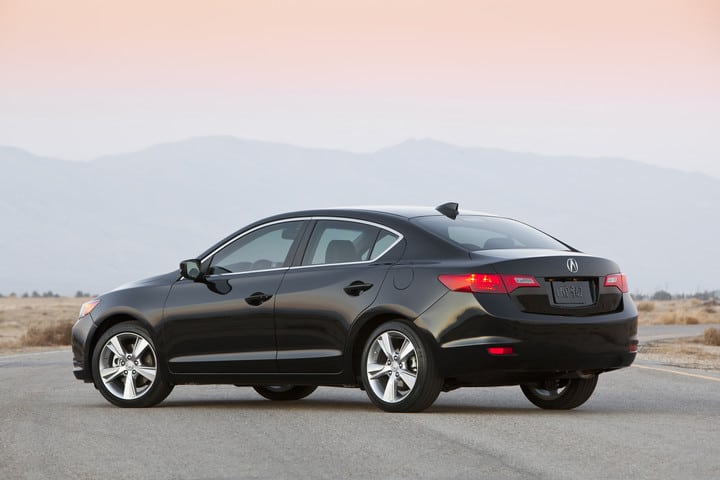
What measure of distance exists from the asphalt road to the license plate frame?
2.98ft

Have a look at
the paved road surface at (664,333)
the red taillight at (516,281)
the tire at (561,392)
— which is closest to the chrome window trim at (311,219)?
the red taillight at (516,281)

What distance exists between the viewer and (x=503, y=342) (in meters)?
10.8

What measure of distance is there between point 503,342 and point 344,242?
183cm

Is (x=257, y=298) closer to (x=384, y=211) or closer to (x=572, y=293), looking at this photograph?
(x=384, y=211)

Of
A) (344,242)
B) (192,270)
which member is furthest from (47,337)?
(344,242)

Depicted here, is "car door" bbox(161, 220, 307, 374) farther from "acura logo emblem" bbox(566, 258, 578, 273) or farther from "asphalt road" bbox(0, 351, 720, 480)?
"acura logo emblem" bbox(566, 258, 578, 273)

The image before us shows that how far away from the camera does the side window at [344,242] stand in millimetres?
11742

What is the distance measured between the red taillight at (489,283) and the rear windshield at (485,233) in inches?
17.4

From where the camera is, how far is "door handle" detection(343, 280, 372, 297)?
450 inches

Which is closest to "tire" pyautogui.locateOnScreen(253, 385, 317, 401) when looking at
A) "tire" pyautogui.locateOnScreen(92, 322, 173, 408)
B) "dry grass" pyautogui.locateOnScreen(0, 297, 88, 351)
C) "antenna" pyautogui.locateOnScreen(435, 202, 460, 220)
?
"tire" pyautogui.locateOnScreen(92, 322, 173, 408)

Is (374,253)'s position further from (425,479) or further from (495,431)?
(425,479)

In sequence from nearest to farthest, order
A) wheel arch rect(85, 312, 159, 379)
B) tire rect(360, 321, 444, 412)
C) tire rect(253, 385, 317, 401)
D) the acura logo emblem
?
tire rect(360, 321, 444, 412), the acura logo emblem, wheel arch rect(85, 312, 159, 379), tire rect(253, 385, 317, 401)

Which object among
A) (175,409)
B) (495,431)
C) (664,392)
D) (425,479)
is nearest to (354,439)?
(495,431)

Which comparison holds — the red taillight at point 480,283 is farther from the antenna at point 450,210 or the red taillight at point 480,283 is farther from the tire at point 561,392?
the tire at point 561,392
